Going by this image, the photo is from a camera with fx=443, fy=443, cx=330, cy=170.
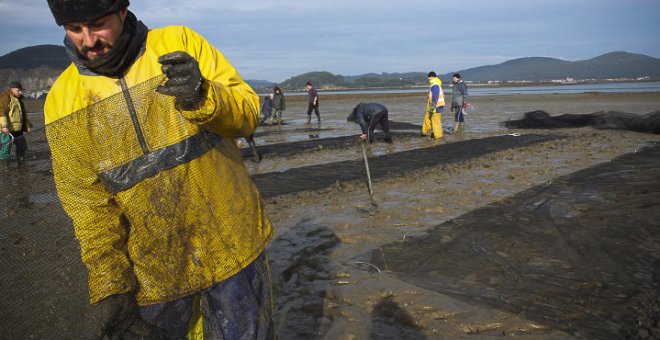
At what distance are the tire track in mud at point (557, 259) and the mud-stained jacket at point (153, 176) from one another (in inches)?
93.6

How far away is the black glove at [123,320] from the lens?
1885 millimetres

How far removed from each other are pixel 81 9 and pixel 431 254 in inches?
145

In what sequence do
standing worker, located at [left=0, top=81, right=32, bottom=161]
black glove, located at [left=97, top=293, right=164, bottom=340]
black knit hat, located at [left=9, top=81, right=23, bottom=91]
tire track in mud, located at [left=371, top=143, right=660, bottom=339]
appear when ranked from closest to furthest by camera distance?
1. black glove, located at [left=97, top=293, right=164, bottom=340]
2. tire track in mud, located at [left=371, top=143, right=660, bottom=339]
3. standing worker, located at [left=0, top=81, right=32, bottom=161]
4. black knit hat, located at [left=9, top=81, right=23, bottom=91]

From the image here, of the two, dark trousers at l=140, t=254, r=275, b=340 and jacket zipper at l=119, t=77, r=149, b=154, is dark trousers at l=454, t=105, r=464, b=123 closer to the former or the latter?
dark trousers at l=140, t=254, r=275, b=340

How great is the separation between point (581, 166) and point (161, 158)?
28.1 feet

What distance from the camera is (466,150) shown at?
1070 centimetres

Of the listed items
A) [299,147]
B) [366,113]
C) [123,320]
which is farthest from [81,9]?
[299,147]

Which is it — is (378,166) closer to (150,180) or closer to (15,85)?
(150,180)

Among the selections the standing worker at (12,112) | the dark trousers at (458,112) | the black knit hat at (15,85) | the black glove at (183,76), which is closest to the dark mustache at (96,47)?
the black glove at (183,76)

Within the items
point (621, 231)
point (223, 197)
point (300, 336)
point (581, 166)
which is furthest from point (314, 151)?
point (223, 197)

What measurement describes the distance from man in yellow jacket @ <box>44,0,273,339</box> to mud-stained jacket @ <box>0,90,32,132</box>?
28.9 ft

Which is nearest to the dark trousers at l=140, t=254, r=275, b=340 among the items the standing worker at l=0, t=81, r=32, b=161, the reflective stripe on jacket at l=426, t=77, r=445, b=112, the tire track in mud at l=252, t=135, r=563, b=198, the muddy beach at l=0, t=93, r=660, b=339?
the muddy beach at l=0, t=93, r=660, b=339

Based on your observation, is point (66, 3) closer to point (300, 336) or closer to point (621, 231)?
point (300, 336)

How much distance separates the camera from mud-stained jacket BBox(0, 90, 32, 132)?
28.9ft
